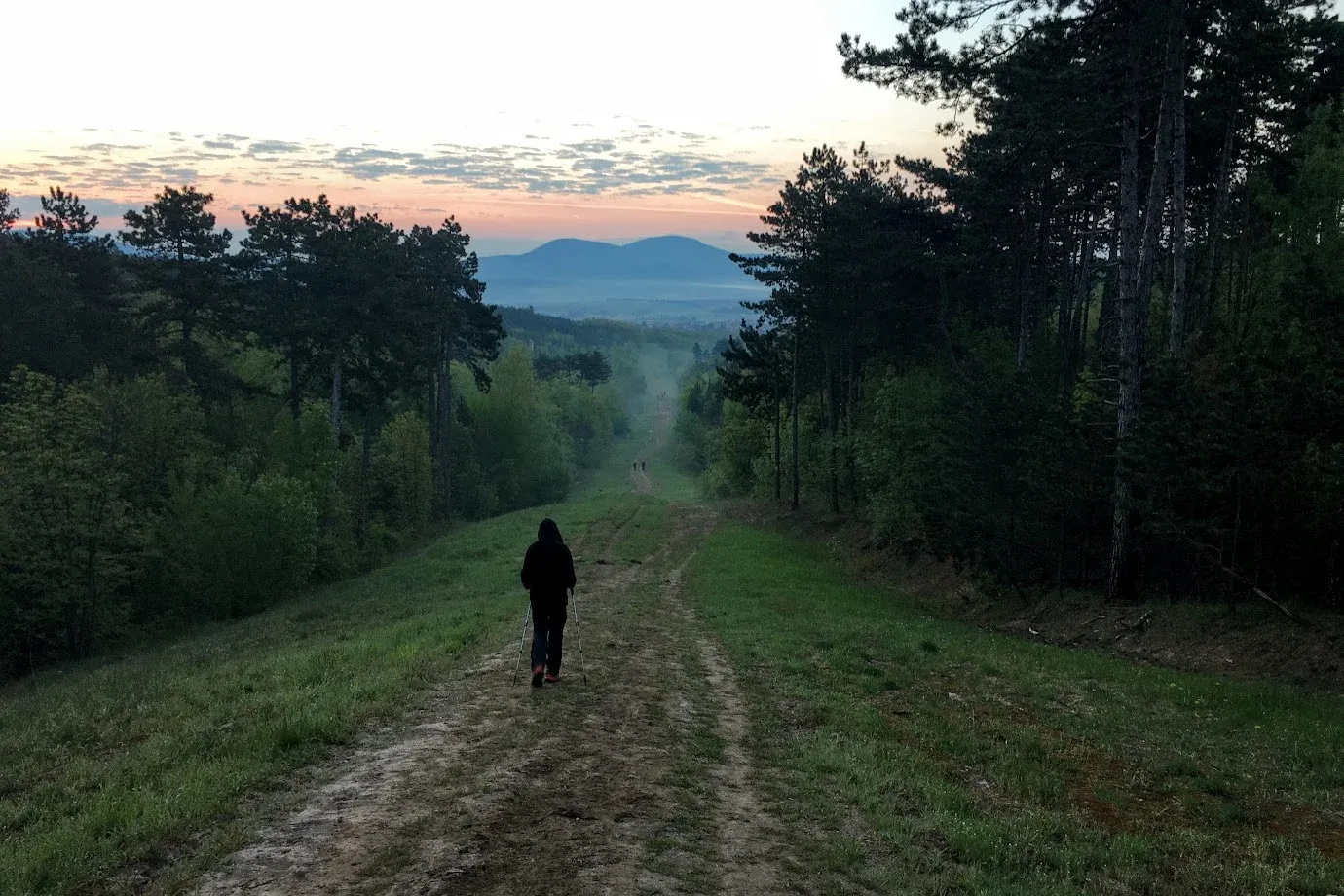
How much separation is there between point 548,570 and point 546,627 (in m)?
0.94

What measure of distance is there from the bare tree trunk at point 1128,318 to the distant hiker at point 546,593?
45.9ft

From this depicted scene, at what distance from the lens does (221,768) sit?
28.9 ft

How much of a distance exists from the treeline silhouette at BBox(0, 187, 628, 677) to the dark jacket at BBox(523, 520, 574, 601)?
26381mm

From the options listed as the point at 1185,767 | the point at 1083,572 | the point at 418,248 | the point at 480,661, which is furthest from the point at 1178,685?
the point at 418,248

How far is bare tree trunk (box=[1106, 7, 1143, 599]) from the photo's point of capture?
796 inches

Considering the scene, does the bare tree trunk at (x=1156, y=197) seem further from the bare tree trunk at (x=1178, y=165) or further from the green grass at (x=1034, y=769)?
the green grass at (x=1034, y=769)

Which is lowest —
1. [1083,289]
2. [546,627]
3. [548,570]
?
[546,627]

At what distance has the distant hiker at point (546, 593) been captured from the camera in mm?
12883

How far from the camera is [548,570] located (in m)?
13.0

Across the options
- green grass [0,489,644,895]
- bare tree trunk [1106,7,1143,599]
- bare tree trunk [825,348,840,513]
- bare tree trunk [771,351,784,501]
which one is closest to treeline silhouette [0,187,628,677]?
green grass [0,489,644,895]

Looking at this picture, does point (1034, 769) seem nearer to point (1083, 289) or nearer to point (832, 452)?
point (1083, 289)

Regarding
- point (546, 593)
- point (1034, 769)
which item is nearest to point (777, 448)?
point (546, 593)

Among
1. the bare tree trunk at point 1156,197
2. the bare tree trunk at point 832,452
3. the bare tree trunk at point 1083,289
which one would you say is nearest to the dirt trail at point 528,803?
the bare tree trunk at point 1156,197

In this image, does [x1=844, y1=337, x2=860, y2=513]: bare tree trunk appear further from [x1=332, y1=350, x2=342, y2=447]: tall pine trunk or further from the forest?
[x1=332, y1=350, x2=342, y2=447]: tall pine trunk
